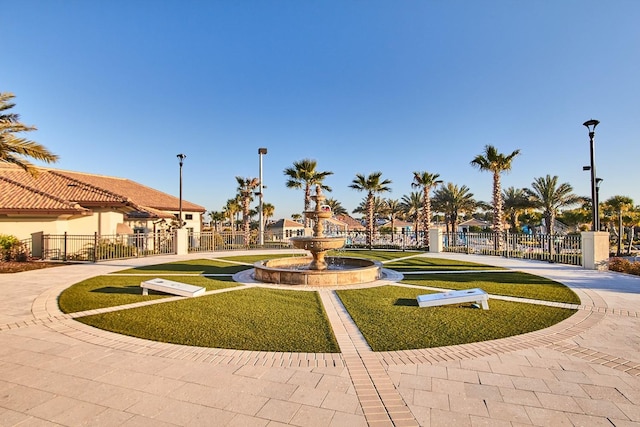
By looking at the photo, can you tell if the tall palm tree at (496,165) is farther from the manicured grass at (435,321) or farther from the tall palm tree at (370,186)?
the manicured grass at (435,321)

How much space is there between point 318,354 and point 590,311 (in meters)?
6.31

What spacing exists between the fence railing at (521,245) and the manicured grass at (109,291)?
1551 centimetres

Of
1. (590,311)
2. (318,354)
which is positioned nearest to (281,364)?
(318,354)

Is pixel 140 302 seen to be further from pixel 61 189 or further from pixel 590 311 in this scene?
pixel 61 189

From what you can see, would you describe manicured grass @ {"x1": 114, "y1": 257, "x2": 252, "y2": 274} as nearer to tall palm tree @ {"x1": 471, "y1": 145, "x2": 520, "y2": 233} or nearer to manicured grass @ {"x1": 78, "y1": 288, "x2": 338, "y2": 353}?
manicured grass @ {"x1": 78, "y1": 288, "x2": 338, "y2": 353}

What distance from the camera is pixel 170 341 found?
216 inches

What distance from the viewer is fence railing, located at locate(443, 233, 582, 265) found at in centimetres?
1580

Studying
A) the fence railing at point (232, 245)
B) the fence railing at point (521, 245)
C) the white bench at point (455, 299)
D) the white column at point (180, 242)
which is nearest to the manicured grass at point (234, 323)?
the white bench at point (455, 299)

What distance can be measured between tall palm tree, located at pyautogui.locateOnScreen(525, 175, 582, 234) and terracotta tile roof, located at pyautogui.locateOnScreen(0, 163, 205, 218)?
116ft

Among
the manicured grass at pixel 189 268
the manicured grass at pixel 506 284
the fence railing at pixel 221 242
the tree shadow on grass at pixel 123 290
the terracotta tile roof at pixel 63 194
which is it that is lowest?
the tree shadow on grass at pixel 123 290

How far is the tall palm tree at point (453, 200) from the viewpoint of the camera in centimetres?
3828

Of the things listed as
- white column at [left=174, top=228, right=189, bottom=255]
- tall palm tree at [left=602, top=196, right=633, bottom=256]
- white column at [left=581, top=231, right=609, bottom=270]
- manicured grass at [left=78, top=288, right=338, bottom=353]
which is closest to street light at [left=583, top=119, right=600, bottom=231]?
white column at [left=581, top=231, right=609, bottom=270]

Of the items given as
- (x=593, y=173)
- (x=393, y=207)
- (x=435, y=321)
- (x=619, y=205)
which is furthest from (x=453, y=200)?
(x=435, y=321)

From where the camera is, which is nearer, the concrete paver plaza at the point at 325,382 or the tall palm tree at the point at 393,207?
the concrete paver plaza at the point at 325,382
